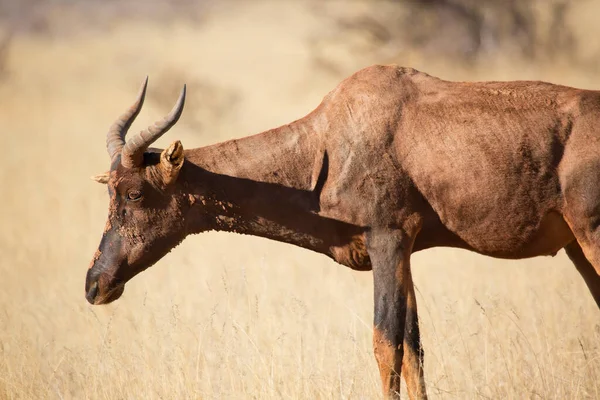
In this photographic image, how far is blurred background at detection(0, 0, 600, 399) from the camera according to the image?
27.7 feet

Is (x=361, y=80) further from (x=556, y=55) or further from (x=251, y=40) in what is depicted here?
(x=251, y=40)

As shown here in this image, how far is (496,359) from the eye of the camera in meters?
9.03

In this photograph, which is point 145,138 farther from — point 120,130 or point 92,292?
point 92,292

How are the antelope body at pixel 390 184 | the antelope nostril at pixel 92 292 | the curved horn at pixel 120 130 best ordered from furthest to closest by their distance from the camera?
the curved horn at pixel 120 130 < the antelope nostril at pixel 92 292 < the antelope body at pixel 390 184

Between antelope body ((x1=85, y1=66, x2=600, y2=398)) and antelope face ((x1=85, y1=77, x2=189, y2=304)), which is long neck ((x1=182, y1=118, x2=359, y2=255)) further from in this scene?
antelope face ((x1=85, y1=77, x2=189, y2=304))

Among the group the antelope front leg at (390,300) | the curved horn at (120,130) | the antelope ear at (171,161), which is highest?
Result: the curved horn at (120,130)

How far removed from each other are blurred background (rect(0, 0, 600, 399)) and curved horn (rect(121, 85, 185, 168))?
150cm

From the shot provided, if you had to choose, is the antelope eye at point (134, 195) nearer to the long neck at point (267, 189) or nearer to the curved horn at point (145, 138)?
the curved horn at point (145, 138)

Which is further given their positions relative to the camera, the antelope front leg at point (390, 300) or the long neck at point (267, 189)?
the long neck at point (267, 189)

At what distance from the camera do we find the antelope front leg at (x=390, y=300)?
7320 mm

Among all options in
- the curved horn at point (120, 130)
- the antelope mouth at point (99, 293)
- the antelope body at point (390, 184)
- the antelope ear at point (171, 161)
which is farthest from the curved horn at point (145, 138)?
the antelope mouth at point (99, 293)

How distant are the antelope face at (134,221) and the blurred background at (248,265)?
1.94 ft

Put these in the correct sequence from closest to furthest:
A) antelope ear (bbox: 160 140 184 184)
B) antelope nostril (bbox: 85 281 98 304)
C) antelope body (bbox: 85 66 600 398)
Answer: antelope body (bbox: 85 66 600 398), antelope ear (bbox: 160 140 184 184), antelope nostril (bbox: 85 281 98 304)

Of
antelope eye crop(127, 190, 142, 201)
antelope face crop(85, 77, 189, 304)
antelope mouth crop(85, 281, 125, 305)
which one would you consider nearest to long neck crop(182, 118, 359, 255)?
antelope face crop(85, 77, 189, 304)
